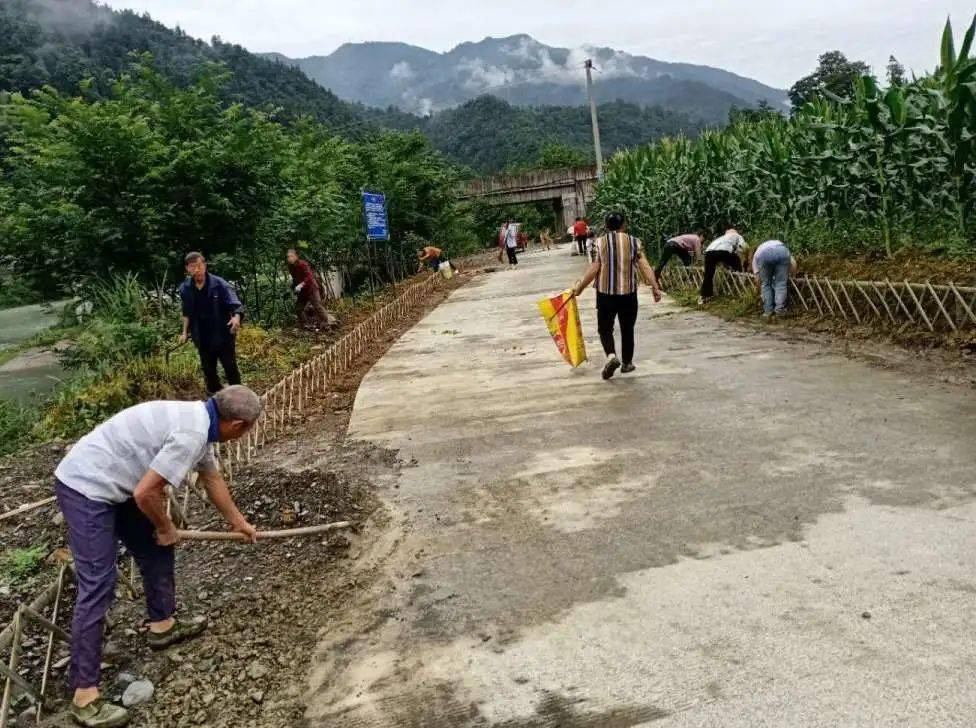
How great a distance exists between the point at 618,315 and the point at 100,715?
233 inches

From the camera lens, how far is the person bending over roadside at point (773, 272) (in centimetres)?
998

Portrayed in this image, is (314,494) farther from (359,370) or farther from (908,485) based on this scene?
(359,370)

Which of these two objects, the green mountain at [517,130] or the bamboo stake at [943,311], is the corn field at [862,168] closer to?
the bamboo stake at [943,311]

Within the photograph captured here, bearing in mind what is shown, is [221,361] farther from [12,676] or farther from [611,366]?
[12,676]

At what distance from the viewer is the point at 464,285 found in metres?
22.3

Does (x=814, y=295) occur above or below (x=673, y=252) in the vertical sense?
below

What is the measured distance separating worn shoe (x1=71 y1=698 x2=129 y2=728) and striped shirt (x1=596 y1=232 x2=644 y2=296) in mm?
5789

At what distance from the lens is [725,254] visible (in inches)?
474

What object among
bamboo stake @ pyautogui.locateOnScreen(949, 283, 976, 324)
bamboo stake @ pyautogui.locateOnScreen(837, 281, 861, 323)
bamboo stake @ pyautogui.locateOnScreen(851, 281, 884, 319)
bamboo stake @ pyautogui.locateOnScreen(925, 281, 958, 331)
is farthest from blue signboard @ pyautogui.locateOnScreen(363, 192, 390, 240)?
bamboo stake @ pyautogui.locateOnScreen(949, 283, 976, 324)

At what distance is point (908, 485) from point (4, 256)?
1012cm

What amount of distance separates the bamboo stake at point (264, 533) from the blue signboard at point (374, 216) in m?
10.8

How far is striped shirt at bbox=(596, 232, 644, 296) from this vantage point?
7.54 m

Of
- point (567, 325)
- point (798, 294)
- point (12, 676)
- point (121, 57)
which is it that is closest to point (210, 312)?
point (567, 325)

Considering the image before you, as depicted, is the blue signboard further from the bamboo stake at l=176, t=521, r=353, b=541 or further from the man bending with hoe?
the man bending with hoe
